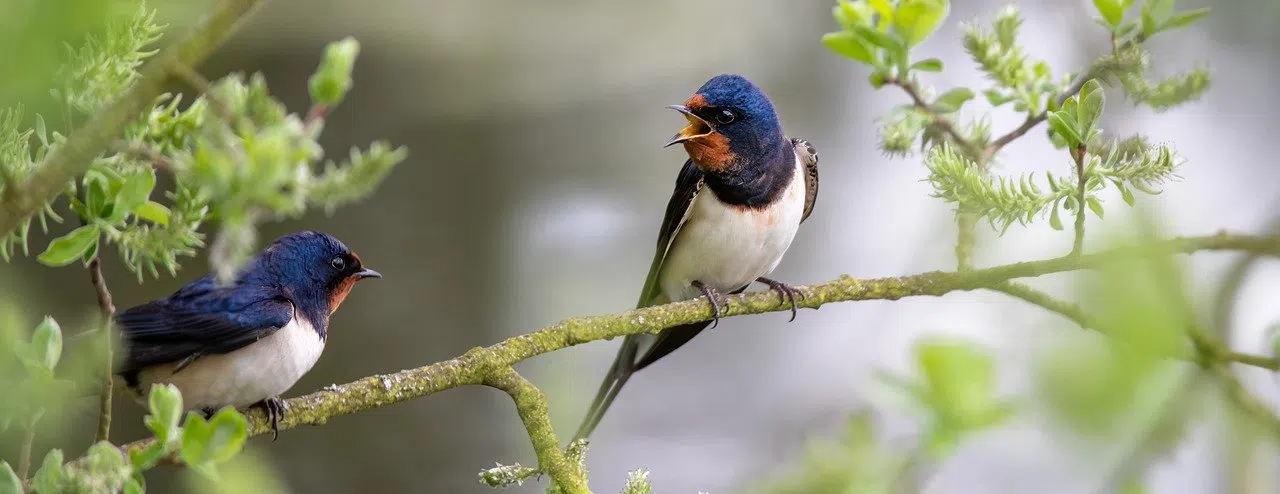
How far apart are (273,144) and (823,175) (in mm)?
1733

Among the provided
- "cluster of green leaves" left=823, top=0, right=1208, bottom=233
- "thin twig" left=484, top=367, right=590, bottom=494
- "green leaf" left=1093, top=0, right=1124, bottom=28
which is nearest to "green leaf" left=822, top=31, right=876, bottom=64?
"cluster of green leaves" left=823, top=0, right=1208, bottom=233

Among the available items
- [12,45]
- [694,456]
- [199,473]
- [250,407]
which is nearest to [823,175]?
[694,456]

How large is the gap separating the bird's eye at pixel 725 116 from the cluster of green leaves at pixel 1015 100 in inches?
8.6

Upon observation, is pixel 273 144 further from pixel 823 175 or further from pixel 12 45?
pixel 823 175

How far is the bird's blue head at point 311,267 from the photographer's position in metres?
0.87

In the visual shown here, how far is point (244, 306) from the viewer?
2.68 feet

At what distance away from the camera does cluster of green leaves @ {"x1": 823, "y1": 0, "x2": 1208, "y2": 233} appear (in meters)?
0.48

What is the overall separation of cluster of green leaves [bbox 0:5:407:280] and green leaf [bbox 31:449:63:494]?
6 centimetres

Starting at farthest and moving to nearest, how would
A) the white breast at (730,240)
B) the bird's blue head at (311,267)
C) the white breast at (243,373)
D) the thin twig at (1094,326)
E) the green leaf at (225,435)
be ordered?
the white breast at (730,240), the bird's blue head at (311,267), the white breast at (243,373), the green leaf at (225,435), the thin twig at (1094,326)

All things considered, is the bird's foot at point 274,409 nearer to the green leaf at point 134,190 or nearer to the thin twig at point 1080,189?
the green leaf at point 134,190

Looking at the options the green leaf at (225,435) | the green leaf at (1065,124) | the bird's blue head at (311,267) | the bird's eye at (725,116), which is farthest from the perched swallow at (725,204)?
the green leaf at (225,435)

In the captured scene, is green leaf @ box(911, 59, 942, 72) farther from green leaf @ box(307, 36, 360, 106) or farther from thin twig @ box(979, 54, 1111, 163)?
green leaf @ box(307, 36, 360, 106)

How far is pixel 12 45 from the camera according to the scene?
4.8 inches

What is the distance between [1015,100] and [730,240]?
1.33ft
